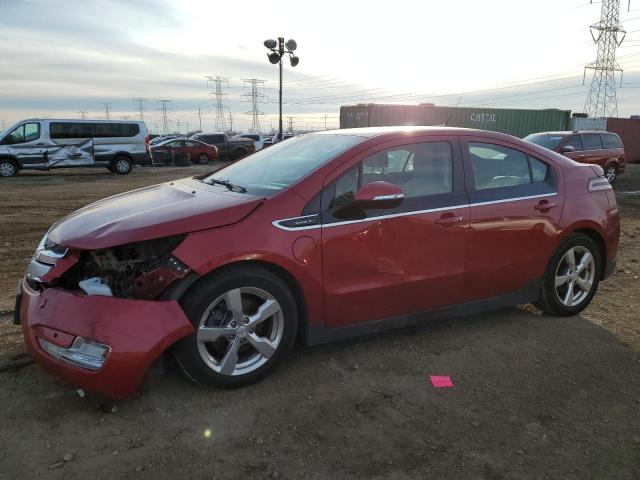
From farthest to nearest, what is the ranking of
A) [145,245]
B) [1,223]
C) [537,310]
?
[1,223], [537,310], [145,245]

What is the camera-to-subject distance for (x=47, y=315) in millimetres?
2740

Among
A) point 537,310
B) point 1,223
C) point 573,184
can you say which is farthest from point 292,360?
point 1,223

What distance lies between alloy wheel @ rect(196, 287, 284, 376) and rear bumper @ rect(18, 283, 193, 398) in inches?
8.5

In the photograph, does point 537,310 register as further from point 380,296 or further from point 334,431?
point 334,431

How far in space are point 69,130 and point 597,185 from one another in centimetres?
1857

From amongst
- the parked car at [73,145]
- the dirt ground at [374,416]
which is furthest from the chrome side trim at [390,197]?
the parked car at [73,145]

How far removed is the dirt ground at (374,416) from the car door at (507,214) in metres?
0.49

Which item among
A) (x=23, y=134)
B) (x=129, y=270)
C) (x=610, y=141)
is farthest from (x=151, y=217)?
(x=23, y=134)

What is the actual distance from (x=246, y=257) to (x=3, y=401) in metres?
1.59

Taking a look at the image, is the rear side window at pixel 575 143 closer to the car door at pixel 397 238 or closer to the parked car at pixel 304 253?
the parked car at pixel 304 253

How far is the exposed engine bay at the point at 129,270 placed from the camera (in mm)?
2805

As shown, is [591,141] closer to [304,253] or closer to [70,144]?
[304,253]

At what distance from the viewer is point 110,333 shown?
2621 millimetres

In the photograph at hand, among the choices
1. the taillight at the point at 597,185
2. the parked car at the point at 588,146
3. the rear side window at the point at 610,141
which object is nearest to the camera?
the taillight at the point at 597,185
